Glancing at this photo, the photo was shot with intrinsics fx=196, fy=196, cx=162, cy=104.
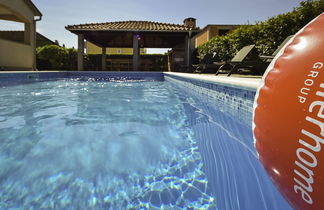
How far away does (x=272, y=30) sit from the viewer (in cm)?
759

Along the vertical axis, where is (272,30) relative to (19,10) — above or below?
below

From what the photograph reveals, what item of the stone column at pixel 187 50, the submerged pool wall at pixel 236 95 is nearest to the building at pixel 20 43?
the stone column at pixel 187 50

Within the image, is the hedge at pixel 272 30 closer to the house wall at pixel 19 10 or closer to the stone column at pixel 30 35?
the house wall at pixel 19 10

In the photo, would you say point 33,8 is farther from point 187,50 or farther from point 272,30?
point 272,30

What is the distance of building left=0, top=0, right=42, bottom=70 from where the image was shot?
11078mm

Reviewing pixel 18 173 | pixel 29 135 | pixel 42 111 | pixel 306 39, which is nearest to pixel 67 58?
pixel 42 111

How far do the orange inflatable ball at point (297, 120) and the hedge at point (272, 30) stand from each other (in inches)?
285

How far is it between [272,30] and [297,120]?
827cm

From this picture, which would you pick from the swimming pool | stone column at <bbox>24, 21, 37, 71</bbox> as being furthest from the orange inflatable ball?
stone column at <bbox>24, 21, 37, 71</bbox>

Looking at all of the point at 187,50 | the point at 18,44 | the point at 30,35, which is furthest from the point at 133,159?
the point at 30,35

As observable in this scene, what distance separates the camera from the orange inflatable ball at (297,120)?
74cm

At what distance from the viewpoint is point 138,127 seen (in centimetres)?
317

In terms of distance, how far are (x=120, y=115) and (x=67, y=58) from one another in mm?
15495

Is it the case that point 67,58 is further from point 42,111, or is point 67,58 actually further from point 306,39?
point 306,39
